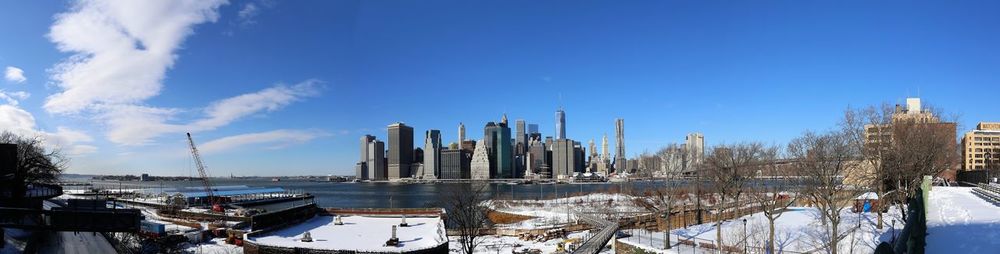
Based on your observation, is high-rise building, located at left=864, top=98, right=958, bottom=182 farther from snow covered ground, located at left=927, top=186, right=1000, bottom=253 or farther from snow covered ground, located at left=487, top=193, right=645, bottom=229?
snow covered ground, located at left=487, top=193, right=645, bottom=229

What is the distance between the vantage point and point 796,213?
165ft

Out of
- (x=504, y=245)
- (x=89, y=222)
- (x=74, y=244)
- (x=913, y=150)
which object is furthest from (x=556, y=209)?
(x=89, y=222)

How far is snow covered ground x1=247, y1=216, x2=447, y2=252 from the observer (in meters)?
28.8

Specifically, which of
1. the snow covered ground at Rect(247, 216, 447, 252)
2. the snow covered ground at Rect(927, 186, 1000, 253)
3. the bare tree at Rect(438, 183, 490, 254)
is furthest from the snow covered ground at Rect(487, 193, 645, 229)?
the snow covered ground at Rect(927, 186, 1000, 253)

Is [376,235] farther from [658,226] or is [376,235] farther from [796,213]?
[796,213]

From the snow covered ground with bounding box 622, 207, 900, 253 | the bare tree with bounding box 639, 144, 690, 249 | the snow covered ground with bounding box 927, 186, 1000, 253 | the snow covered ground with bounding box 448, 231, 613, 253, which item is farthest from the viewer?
the bare tree with bounding box 639, 144, 690, 249

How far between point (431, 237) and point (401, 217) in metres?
10.6

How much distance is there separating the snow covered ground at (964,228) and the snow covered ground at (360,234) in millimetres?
24520

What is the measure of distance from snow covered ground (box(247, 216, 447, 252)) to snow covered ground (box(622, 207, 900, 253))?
48.3 feet

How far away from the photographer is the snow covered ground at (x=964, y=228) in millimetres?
24531

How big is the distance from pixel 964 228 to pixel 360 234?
3326cm

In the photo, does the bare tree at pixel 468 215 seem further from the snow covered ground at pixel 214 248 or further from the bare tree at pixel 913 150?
the bare tree at pixel 913 150

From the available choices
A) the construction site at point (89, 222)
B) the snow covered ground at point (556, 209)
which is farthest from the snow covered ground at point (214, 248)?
the snow covered ground at point (556, 209)

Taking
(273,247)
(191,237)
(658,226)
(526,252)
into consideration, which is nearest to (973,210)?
(658,226)
